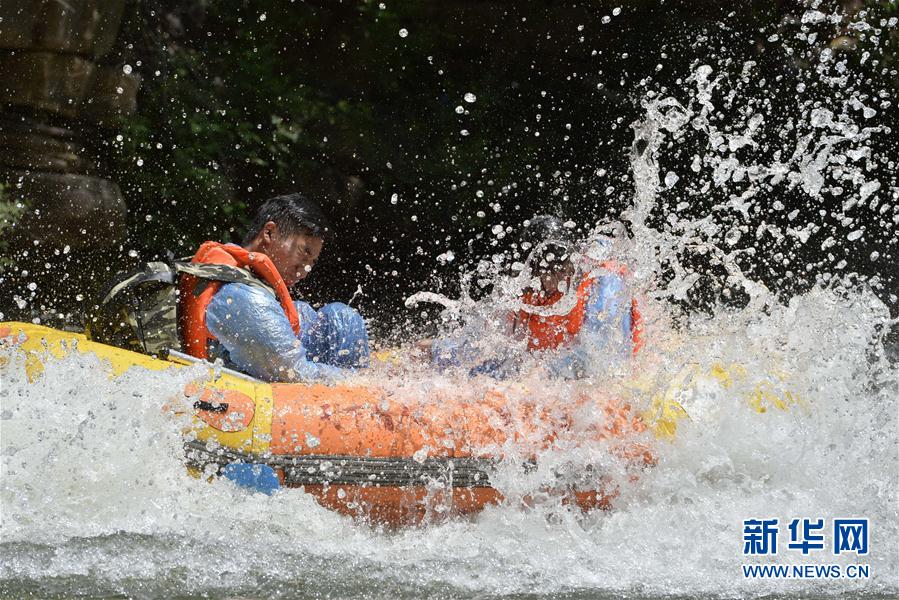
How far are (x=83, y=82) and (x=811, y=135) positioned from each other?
4591 mm

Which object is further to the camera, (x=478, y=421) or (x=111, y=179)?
(x=111, y=179)

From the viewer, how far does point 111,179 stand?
22.0 ft

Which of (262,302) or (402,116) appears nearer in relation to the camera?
(262,302)

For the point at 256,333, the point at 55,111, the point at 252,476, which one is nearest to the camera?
the point at 252,476

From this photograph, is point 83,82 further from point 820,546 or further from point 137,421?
point 820,546

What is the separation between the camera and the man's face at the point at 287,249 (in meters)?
3.73

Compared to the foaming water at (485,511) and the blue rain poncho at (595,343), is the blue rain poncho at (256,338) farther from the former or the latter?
the blue rain poncho at (595,343)

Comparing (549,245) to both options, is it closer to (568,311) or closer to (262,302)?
(568,311)

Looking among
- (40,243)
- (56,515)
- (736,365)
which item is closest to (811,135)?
(736,365)

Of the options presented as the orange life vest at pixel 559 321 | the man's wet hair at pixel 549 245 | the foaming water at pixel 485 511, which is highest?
the man's wet hair at pixel 549 245

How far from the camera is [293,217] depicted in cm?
372

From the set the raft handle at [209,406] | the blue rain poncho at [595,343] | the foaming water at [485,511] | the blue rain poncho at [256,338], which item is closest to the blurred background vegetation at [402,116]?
the blue rain poncho at [595,343]

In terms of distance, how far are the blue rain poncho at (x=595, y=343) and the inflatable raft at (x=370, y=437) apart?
295mm

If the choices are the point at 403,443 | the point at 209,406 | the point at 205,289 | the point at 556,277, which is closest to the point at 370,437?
the point at 403,443
